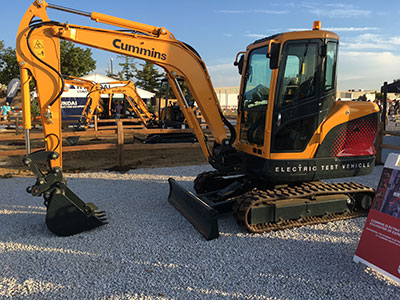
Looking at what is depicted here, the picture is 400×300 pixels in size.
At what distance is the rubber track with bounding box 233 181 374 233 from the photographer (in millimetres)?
4520

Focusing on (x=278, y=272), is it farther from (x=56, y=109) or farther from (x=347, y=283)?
(x=56, y=109)

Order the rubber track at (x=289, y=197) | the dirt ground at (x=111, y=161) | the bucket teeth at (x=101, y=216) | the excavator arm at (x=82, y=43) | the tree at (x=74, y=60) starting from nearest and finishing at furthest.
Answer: the excavator arm at (x=82, y=43) → the rubber track at (x=289, y=197) → the bucket teeth at (x=101, y=216) → the dirt ground at (x=111, y=161) → the tree at (x=74, y=60)

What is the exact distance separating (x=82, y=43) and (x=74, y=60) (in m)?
33.0

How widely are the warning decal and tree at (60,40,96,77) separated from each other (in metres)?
32.4

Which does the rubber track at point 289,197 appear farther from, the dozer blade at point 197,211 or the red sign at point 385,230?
the red sign at point 385,230

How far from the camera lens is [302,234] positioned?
15.1ft

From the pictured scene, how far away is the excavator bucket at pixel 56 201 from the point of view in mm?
4375

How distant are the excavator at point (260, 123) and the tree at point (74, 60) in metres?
32.4

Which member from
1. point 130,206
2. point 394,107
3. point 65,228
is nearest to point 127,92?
point 130,206

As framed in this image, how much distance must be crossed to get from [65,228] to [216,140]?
8.94 feet

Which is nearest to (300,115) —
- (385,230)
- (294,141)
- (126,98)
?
(294,141)

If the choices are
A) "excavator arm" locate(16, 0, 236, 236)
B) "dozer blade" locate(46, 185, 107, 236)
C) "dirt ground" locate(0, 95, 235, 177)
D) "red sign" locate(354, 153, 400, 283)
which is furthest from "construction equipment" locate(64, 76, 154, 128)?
"red sign" locate(354, 153, 400, 283)

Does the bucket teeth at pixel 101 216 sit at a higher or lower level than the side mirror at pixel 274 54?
lower

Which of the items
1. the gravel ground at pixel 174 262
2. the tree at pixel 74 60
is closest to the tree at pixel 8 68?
the tree at pixel 74 60
